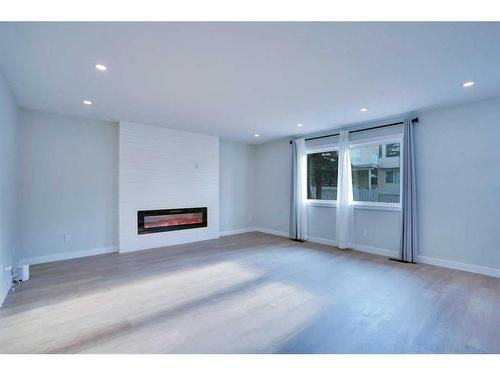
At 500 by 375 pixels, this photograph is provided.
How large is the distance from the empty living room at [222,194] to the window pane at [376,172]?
3 cm

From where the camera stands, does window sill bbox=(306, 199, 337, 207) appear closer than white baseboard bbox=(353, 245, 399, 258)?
No

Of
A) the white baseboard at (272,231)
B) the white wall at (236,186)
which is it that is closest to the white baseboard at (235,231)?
the white wall at (236,186)

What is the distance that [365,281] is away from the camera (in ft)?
10.5

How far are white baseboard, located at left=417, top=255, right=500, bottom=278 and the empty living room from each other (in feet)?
0.08

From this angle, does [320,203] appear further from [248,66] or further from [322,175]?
[248,66]

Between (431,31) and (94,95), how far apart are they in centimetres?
396

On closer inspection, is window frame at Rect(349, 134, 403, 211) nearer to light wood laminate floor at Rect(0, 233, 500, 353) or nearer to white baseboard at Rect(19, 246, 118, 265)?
light wood laminate floor at Rect(0, 233, 500, 353)

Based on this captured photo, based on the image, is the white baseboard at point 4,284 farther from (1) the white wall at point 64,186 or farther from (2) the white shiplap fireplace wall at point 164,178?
(2) the white shiplap fireplace wall at point 164,178

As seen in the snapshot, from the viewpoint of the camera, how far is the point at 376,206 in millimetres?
4582

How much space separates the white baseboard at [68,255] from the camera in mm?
3860

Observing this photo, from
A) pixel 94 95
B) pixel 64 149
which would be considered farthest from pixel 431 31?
pixel 64 149

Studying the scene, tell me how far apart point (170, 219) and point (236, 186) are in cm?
216

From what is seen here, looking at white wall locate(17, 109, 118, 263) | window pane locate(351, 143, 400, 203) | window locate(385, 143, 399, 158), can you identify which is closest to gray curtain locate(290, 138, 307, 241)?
window pane locate(351, 143, 400, 203)

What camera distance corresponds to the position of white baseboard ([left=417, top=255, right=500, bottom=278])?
3362 millimetres
